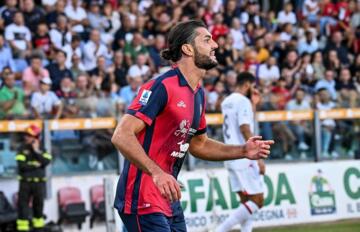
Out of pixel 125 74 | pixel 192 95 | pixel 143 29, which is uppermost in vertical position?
pixel 143 29

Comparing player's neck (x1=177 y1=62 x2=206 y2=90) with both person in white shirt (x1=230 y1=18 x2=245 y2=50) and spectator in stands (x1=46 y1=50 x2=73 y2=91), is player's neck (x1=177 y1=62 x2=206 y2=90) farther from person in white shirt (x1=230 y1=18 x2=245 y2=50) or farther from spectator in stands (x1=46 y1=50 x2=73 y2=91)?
person in white shirt (x1=230 y1=18 x2=245 y2=50)

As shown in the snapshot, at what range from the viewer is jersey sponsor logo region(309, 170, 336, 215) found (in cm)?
1580

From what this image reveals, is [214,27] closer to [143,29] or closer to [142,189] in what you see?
[143,29]

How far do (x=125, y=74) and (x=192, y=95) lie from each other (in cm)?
1042

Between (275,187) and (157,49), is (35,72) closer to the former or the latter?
(157,49)

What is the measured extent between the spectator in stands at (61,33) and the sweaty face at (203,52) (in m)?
10.7

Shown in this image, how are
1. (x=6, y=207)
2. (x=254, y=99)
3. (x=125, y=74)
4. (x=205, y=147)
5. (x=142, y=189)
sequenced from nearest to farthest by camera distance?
(x=142, y=189) → (x=205, y=147) → (x=254, y=99) → (x=6, y=207) → (x=125, y=74)

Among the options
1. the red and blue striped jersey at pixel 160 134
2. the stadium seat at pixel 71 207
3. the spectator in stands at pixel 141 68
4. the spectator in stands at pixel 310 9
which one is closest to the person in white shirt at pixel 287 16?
the spectator in stands at pixel 310 9

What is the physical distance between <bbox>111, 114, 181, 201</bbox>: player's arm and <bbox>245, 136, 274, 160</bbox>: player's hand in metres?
0.92

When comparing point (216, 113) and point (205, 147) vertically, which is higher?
point (216, 113)

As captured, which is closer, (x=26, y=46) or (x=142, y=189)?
(x=142, y=189)

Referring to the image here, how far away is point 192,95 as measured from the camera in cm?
666

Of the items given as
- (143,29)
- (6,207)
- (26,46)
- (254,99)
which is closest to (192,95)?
(254,99)

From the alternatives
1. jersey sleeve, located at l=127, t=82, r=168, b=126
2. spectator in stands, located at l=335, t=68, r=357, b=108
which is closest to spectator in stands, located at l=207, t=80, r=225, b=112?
spectator in stands, located at l=335, t=68, r=357, b=108
